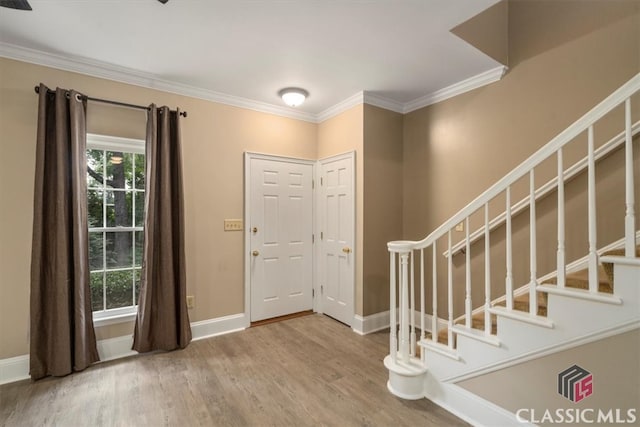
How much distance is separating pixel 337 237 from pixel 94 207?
8.28 ft

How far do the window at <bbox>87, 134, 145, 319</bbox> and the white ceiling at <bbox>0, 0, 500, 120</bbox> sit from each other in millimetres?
781

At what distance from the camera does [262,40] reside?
224cm

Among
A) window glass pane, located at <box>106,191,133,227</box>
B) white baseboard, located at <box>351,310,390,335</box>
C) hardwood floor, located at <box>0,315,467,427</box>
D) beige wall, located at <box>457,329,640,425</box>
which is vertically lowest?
hardwood floor, located at <box>0,315,467,427</box>

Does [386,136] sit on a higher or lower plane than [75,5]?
lower

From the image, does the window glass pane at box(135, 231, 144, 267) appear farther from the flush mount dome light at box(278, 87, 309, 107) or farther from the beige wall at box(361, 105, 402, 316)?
the beige wall at box(361, 105, 402, 316)

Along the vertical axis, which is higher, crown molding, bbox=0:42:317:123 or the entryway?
crown molding, bbox=0:42:317:123

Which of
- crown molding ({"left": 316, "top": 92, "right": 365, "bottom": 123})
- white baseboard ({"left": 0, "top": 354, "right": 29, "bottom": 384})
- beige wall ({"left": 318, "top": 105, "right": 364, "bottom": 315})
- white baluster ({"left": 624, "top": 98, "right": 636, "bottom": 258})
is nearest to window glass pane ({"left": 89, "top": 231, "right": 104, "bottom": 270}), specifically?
white baseboard ({"left": 0, "top": 354, "right": 29, "bottom": 384})

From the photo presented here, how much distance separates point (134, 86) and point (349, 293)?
3.10 metres

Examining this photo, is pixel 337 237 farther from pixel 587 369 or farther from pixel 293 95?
pixel 587 369

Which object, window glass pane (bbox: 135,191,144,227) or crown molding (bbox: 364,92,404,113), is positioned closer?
window glass pane (bbox: 135,191,144,227)

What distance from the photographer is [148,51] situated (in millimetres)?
2400

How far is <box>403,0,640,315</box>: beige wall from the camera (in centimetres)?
213

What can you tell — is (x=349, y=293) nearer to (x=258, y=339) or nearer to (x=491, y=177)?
(x=258, y=339)

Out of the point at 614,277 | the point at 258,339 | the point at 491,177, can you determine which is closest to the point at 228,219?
the point at 258,339
